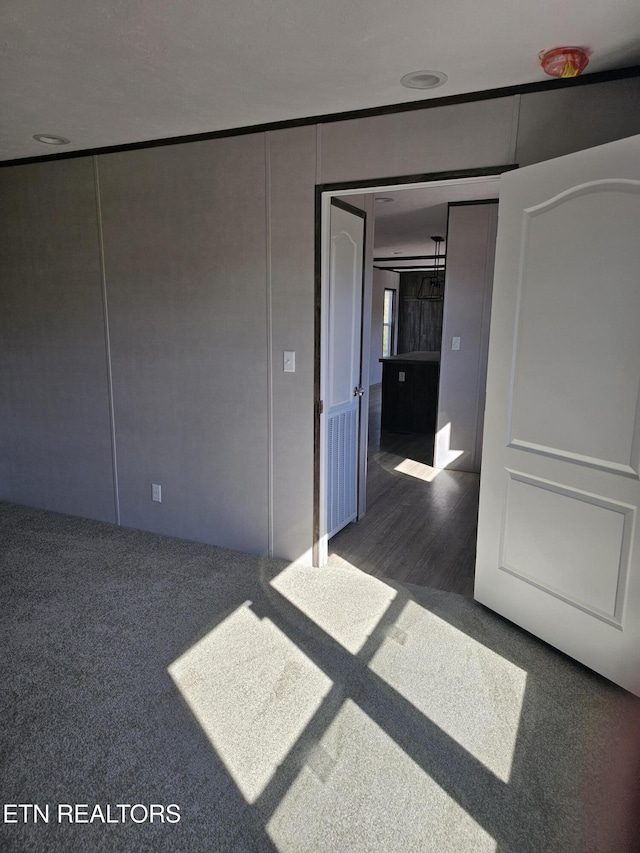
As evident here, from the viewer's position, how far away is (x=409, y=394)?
7.02 meters

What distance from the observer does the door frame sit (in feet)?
8.75

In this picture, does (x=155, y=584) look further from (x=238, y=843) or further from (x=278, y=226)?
(x=278, y=226)

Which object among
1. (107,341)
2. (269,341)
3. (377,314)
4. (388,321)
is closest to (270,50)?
(269,341)

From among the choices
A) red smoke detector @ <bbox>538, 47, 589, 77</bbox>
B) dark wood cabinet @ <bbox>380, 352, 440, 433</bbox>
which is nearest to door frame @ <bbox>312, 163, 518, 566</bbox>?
red smoke detector @ <bbox>538, 47, 589, 77</bbox>

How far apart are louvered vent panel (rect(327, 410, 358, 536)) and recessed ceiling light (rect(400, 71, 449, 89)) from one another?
1819 millimetres

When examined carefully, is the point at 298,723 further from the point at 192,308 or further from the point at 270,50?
the point at 270,50

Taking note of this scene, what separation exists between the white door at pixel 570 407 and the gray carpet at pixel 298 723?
0.94 feet

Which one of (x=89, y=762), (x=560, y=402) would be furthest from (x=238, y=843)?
(x=560, y=402)

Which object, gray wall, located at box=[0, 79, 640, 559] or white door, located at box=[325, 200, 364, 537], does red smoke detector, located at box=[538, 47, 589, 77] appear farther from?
white door, located at box=[325, 200, 364, 537]

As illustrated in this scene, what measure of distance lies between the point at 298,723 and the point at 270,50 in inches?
99.4

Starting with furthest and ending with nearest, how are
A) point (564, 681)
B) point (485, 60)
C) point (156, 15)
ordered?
point (564, 681) < point (485, 60) < point (156, 15)

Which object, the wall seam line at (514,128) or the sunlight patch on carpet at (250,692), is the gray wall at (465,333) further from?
the sunlight patch on carpet at (250,692)

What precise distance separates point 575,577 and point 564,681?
16.9 inches

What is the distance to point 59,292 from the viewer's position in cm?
386
